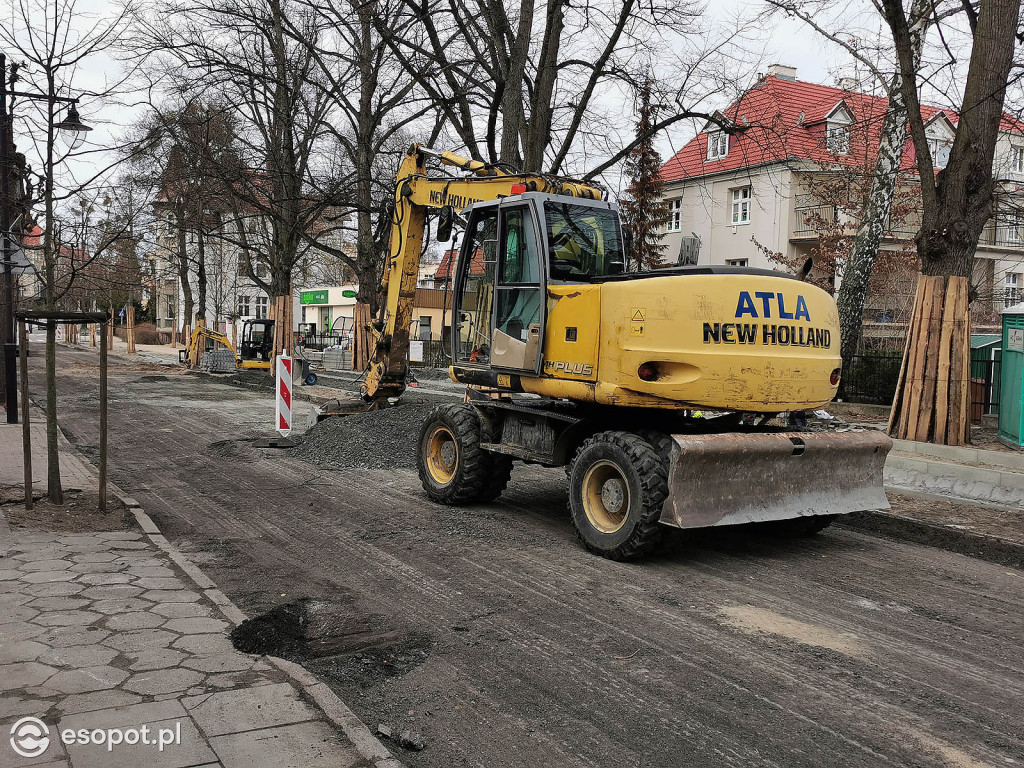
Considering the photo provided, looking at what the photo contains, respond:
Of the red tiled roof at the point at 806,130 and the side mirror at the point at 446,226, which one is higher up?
the red tiled roof at the point at 806,130

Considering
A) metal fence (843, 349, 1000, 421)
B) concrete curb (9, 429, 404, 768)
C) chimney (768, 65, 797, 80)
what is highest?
chimney (768, 65, 797, 80)

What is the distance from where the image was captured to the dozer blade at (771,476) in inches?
258

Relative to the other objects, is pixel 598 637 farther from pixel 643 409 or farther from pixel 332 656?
pixel 643 409

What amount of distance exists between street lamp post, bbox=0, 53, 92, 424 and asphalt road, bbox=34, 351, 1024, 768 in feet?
13.4

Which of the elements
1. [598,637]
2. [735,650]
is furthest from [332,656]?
[735,650]

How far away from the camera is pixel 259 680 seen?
408 cm

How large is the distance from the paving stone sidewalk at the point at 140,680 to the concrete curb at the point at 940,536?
236 inches

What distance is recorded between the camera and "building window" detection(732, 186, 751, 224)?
3731cm

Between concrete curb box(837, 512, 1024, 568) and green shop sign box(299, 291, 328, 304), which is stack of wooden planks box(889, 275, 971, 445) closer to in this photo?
concrete curb box(837, 512, 1024, 568)

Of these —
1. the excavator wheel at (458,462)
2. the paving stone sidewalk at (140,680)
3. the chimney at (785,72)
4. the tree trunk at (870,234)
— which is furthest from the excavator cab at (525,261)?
the chimney at (785,72)

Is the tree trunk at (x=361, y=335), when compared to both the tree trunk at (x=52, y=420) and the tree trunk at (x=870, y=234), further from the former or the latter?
the tree trunk at (x=52, y=420)

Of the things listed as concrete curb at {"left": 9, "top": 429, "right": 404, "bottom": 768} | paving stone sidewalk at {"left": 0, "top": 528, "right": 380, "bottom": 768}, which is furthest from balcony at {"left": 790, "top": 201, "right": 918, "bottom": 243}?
paving stone sidewalk at {"left": 0, "top": 528, "right": 380, "bottom": 768}

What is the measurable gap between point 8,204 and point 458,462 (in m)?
7.04

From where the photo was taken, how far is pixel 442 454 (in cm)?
907
